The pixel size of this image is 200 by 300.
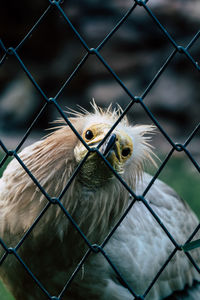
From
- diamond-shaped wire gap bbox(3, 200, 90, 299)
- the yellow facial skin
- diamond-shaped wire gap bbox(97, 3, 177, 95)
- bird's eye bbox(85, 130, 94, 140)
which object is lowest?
diamond-shaped wire gap bbox(3, 200, 90, 299)

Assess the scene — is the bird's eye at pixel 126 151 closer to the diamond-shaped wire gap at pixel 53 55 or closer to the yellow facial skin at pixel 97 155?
the yellow facial skin at pixel 97 155

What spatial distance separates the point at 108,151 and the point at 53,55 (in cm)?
461

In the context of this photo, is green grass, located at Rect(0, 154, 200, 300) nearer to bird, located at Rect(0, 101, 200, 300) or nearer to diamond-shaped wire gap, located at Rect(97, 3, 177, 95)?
diamond-shaped wire gap, located at Rect(97, 3, 177, 95)

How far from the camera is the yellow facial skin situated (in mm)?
1960

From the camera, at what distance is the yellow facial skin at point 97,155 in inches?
77.2

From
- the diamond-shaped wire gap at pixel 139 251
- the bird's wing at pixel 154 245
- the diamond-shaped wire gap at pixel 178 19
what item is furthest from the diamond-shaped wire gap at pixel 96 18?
the diamond-shaped wire gap at pixel 139 251

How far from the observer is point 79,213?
2.12 m

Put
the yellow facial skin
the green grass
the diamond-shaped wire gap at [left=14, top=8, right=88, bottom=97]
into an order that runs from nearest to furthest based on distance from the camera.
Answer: the yellow facial skin, the green grass, the diamond-shaped wire gap at [left=14, top=8, right=88, bottom=97]

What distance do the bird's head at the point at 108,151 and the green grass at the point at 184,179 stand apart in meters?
2.13

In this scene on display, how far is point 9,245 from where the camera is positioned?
7.06 feet

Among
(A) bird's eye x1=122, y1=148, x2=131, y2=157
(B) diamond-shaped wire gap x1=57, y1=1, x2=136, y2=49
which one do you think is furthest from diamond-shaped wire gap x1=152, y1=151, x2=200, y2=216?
(A) bird's eye x1=122, y1=148, x2=131, y2=157

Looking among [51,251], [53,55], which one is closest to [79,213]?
[51,251]

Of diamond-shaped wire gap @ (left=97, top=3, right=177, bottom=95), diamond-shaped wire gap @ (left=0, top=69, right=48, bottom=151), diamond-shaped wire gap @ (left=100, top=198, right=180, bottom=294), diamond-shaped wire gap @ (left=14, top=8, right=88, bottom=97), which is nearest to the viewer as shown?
diamond-shaped wire gap @ (left=100, top=198, right=180, bottom=294)

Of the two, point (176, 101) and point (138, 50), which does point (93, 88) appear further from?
point (176, 101)
